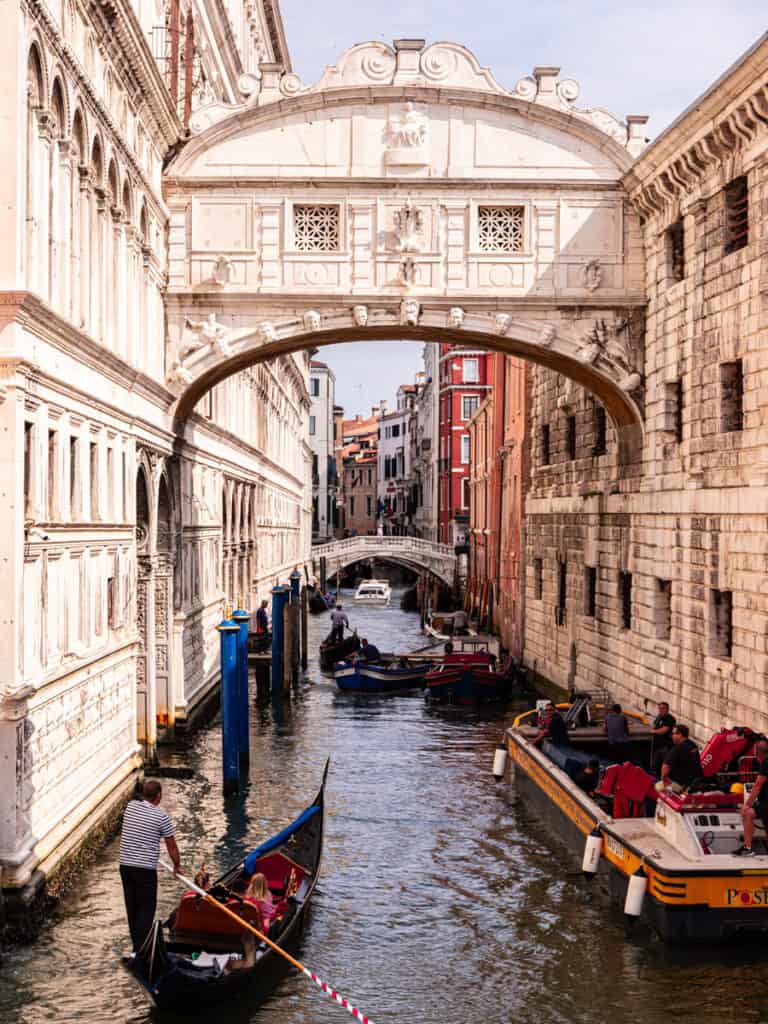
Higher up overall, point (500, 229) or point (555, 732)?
point (500, 229)

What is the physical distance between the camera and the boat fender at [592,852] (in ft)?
37.4

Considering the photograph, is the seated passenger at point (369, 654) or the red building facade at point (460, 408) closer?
the seated passenger at point (369, 654)

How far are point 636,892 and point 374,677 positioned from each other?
15917 mm

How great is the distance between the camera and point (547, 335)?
18125 millimetres

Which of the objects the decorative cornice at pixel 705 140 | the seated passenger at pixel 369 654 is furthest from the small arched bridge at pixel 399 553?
the decorative cornice at pixel 705 140

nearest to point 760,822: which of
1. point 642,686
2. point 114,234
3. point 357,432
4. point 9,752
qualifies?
point 9,752

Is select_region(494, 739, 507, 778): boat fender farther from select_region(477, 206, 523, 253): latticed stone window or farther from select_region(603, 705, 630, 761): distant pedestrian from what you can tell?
select_region(477, 206, 523, 253): latticed stone window

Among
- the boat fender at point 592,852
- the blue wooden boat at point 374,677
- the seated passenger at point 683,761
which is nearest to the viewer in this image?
the boat fender at point 592,852

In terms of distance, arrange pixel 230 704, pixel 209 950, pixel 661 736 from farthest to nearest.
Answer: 1. pixel 230 704
2. pixel 661 736
3. pixel 209 950

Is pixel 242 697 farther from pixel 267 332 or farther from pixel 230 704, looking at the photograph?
pixel 267 332

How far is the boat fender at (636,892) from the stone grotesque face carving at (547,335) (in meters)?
9.27

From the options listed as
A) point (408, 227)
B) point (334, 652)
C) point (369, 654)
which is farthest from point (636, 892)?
point (334, 652)

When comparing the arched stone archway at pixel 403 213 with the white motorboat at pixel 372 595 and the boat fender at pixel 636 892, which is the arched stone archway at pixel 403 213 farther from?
the white motorboat at pixel 372 595

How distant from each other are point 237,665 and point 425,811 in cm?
303
